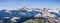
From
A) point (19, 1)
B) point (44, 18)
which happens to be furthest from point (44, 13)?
point (19, 1)

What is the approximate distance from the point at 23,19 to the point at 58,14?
0.38 m

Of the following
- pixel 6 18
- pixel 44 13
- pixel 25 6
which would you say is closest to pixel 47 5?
pixel 44 13

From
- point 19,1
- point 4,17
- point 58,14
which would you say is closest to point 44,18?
point 58,14

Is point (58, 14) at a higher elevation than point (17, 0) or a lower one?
lower

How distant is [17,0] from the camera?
131cm

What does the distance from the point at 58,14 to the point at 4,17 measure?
1.88 ft

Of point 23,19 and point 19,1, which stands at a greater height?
point 19,1

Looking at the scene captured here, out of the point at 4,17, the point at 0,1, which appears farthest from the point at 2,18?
the point at 0,1

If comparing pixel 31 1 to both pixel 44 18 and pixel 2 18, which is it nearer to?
pixel 44 18

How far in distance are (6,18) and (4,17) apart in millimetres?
23

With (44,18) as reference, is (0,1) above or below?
above

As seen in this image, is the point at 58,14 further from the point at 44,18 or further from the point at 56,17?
the point at 44,18

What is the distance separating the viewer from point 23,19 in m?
1.31

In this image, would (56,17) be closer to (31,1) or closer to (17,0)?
(31,1)
